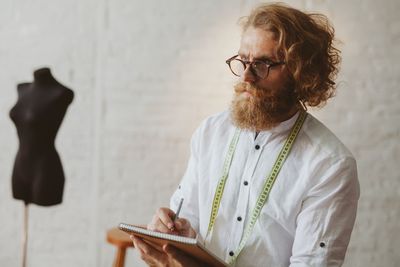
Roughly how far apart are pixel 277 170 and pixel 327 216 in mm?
247

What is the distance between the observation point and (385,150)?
112 inches

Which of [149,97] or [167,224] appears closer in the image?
[167,224]

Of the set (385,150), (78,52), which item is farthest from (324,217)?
(78,52)

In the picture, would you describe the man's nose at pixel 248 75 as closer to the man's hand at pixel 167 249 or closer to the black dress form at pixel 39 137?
the man's hand at pixel 167 249

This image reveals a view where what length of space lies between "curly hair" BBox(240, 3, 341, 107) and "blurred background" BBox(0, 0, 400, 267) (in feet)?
2.62

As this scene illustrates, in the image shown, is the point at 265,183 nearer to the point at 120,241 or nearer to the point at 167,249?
the point at 167,249

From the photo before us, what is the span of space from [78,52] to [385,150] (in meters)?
1.76

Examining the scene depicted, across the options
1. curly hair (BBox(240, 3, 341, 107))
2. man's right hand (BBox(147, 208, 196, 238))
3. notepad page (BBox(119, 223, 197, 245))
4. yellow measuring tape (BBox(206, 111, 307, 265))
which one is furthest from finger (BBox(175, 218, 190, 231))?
curly hair (BBox(240, 3, 341, 107))

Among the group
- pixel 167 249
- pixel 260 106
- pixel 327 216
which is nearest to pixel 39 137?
pixel 167 249

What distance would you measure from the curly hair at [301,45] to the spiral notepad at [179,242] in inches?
27.7

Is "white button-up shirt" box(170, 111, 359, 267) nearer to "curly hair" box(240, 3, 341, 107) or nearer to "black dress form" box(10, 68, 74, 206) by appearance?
"curly hair" box(240, 3, 341, 107)

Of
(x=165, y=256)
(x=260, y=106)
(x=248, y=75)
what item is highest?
Result: (x=248, y=75)

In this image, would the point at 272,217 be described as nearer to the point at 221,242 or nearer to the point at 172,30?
the point at 221,242

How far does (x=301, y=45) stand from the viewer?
1.85 m
